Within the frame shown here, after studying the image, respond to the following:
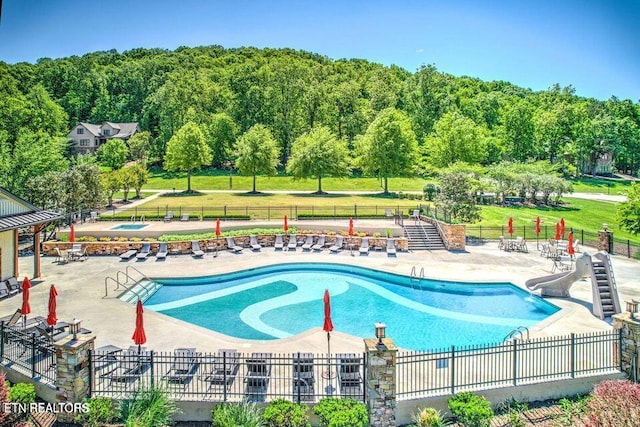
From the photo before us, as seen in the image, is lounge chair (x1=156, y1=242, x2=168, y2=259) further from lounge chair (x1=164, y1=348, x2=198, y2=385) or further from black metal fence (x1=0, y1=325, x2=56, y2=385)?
lounge chair (x1=164, y1=348, x2=198, y2=385)

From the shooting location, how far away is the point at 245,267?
23547 millimetres

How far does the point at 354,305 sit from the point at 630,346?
9.87 m

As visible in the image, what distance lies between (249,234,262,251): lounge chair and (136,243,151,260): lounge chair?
5889 mm

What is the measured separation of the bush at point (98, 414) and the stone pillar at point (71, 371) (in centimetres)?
43

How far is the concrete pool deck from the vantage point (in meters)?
13.8

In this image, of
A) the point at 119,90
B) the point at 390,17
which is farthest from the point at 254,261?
the point at 119,90

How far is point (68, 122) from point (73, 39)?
79437 mm

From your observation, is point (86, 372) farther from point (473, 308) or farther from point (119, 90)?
point (119, 90)

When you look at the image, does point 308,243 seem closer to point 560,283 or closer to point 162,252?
point 162,252

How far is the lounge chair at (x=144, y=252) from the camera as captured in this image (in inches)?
1003

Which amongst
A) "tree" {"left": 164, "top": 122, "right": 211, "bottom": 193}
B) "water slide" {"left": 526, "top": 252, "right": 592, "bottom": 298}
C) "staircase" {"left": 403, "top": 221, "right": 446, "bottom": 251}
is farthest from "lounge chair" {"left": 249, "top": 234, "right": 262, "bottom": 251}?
"tree" {"left": 164, "top": 122, "right": 211, "bottom": 193}

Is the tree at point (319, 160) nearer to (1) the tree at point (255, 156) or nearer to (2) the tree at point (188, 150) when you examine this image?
(1) the tree at point (255, 156)

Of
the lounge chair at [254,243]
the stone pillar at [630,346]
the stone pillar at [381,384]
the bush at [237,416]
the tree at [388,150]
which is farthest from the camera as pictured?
the tree at [388,150]

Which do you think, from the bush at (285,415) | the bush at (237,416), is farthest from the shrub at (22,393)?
the bush at (285,415)
